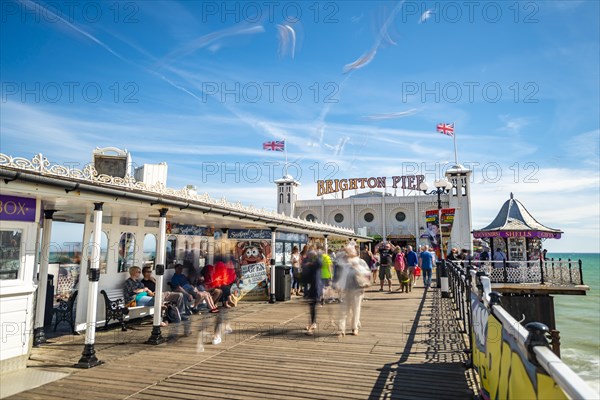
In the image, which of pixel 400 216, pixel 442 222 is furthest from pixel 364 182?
pixel 442 222

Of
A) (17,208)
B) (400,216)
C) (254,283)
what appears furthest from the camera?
(400,216)

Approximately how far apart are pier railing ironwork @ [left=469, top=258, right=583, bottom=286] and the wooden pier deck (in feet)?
34.0

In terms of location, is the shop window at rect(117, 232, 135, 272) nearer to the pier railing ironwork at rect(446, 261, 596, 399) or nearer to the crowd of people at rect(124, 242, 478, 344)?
the crowd of people at rect(124, 242, 478, 344)

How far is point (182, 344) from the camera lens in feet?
24.5

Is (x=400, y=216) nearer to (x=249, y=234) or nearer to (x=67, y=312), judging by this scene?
(x=249, y=234)

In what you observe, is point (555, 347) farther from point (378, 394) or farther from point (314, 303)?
point (314, 303)

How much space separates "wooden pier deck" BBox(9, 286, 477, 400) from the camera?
5016 mm

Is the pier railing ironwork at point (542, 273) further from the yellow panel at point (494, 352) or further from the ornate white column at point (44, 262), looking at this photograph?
the ornate white column at point (44, 262)

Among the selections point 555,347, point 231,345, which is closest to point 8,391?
point 231,345

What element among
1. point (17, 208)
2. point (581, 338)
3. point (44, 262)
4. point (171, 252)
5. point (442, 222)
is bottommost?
point (581, 338)

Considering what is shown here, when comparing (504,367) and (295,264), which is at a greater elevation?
(295,264)

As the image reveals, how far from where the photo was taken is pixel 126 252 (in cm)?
991

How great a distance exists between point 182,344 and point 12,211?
3764mm

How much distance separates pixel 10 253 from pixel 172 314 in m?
4.21
